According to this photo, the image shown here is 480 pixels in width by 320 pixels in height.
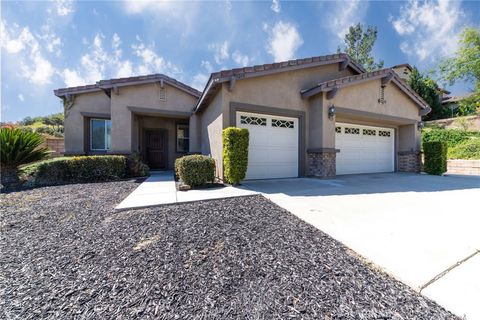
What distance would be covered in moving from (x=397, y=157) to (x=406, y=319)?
12.2 meters

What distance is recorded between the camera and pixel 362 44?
25109mm

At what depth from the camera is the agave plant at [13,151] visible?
6.72m

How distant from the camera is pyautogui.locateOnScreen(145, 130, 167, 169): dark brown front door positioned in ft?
37.9

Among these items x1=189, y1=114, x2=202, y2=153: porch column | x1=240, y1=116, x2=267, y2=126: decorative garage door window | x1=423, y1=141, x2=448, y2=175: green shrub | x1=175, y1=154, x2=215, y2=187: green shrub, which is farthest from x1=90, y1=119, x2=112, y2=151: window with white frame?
x1=423, y1=141, x2=448, y2=175: green shrub

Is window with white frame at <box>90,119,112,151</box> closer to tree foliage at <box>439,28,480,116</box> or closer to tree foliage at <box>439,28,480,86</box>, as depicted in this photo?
tree foliage at <box>439,28,480,116</box>

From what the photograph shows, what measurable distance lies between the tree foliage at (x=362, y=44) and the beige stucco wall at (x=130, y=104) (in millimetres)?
25154

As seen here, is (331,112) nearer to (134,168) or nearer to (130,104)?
(134,168)

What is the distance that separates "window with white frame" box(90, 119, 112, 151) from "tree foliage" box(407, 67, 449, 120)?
28.7 m

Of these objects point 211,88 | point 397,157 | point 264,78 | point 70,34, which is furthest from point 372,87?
point 70,34

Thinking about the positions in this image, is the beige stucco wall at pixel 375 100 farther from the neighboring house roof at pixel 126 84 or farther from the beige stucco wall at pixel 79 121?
the beige stucco wall at pixel 79 121

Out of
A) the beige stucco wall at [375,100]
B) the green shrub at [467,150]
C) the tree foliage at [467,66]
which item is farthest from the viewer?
the tree foliage at [467,66]

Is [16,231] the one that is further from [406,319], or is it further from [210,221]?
[406,319]

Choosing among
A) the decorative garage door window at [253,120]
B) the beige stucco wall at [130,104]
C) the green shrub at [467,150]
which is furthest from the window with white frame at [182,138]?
the green shrub at [467,150]

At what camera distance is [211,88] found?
281 inches
